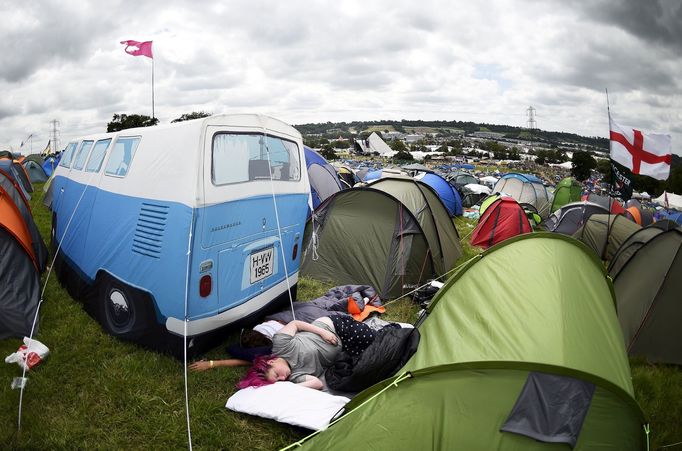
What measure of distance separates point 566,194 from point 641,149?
1552 centimetres

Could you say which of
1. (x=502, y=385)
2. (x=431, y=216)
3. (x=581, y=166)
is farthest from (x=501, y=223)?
(x=581, y=166)

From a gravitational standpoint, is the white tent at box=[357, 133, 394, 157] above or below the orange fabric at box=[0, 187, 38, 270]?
below

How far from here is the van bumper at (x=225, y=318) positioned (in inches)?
151

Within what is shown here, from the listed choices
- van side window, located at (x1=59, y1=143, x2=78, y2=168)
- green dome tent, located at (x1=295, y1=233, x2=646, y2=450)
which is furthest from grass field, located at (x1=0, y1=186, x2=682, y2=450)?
van side window, located at (x1=59, y1=143, x2=78, y2=168)

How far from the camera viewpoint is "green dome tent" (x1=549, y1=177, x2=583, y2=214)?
20531 mm

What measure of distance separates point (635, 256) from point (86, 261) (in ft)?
24.3

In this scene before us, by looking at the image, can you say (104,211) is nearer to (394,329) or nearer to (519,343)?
(394,329)

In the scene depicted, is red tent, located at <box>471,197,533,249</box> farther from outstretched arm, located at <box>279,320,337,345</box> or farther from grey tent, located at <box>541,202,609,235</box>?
outstretched arm, located at <box>279,320,337,345</box>

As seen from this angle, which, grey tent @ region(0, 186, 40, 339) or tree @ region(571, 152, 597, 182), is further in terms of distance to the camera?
tree @ region(571, 152, 597, 182)

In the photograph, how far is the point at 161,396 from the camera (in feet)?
11.9

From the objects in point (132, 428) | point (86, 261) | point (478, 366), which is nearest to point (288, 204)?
point (86, 261)

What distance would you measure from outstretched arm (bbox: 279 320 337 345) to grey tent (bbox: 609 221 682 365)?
12.8 ft

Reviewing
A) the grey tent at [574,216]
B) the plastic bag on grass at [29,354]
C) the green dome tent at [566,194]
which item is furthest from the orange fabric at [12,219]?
the green dome tent at [566,194]

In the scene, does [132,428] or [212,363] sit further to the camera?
[212,363]
